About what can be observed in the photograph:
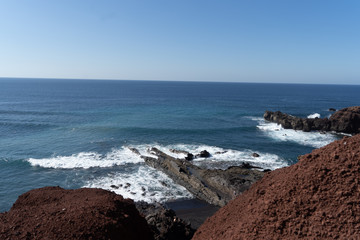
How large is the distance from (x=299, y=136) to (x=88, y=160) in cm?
4401

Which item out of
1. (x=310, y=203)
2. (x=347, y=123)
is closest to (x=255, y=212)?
(x=310, y=203)

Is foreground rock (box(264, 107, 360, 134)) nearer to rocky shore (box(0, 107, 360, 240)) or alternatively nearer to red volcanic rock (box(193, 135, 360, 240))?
rocky shore (box(0, 107, 360, 240))

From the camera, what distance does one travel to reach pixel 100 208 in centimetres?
1282

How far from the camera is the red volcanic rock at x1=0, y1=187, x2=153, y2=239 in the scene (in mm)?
10828

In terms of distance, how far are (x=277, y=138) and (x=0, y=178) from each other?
48.8 metres

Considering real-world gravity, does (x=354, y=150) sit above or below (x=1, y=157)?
above

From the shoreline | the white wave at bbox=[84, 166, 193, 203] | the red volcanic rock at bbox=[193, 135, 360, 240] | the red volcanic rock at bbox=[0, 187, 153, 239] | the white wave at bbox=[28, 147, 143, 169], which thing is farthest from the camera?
the white wave at bbox=[28, 147, 143, 169]

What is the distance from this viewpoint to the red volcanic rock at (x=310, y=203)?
303 inches

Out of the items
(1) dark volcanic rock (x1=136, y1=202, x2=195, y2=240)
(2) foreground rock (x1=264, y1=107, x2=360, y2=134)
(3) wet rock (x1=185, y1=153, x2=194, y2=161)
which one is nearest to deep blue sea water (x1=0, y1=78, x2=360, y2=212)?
(3) wet rock (x1=185, y1=153, x2=194, y2=161)

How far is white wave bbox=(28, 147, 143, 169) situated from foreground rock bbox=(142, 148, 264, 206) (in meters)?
6.86

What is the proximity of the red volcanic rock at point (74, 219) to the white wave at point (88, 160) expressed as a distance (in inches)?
755

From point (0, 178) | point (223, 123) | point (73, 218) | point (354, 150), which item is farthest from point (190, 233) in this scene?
point (223, 123)

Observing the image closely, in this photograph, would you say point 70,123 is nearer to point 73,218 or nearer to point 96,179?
point 96,179

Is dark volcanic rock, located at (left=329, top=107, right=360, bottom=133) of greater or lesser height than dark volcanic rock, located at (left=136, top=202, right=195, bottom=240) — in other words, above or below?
above
